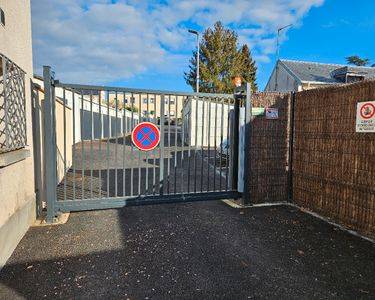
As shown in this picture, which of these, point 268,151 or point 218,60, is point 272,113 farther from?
point 218,60

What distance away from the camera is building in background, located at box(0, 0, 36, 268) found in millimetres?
2826

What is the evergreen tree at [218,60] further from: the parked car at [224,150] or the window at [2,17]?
the window at [2,17]

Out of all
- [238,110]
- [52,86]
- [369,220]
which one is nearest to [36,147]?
[52,86]

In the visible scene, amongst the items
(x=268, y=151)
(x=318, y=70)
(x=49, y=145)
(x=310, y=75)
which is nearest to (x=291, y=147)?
(x=268, y=151)

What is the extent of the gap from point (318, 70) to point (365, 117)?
18.6 metres

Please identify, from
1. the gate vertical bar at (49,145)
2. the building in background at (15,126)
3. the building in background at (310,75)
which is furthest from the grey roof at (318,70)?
the building in background at (15,126)

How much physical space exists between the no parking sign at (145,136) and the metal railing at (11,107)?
1.65 m

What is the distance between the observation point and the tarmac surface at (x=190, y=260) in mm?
2416

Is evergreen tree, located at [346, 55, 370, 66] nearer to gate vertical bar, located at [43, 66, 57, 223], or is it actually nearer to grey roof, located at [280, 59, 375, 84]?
grey roof, located at [280, 59, 375, 84]

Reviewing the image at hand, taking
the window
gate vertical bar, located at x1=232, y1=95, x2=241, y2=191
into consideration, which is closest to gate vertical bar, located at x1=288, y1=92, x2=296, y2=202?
gate vertical bar, located at x1=232, y1=95, x2=241, y2=191

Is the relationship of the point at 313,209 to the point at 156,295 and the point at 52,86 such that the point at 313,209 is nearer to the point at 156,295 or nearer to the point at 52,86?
the point at 156,295

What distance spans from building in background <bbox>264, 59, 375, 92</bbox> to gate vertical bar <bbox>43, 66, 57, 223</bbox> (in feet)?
51.7

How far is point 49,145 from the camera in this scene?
12.9ft

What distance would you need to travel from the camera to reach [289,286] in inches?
98.1
